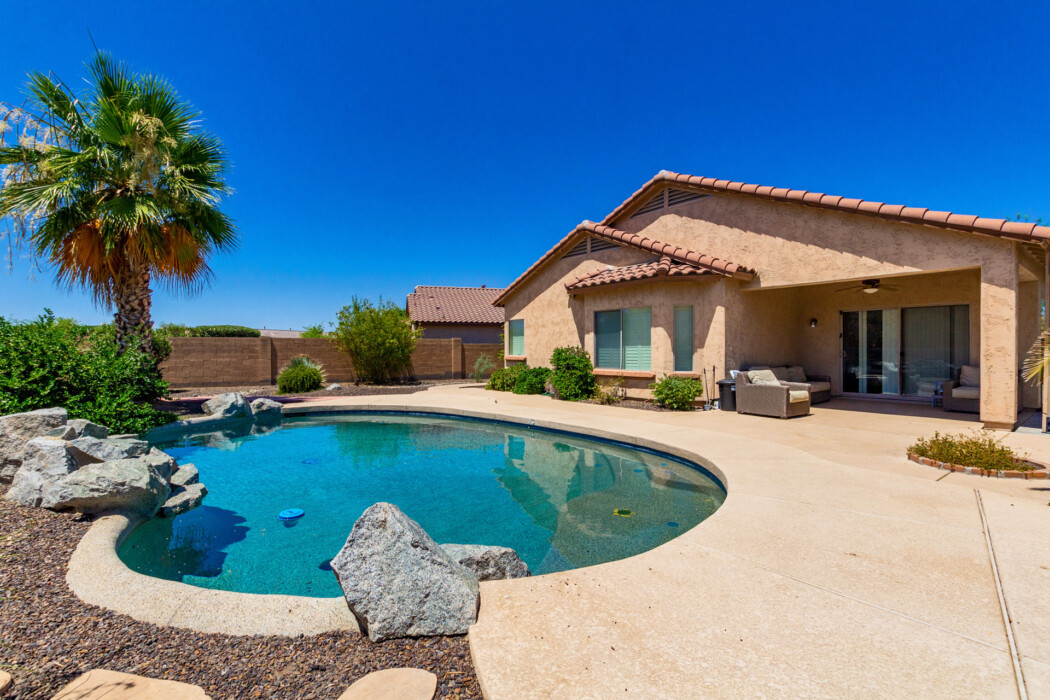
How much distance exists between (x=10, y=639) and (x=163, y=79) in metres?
12.8

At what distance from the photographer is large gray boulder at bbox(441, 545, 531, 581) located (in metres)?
3.46

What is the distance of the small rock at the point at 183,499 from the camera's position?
5.87 meters

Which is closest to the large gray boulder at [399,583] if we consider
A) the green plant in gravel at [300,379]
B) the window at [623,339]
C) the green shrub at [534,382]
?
the window at [623,339]

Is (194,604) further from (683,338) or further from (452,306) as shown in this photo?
(452,306)

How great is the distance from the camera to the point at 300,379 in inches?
699

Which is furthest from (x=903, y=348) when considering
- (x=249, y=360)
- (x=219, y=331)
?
(x=219, y=331)

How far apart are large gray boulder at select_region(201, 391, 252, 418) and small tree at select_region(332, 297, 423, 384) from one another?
6750 mm

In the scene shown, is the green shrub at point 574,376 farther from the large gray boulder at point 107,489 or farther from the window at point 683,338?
the large gray boulder at point 107,489

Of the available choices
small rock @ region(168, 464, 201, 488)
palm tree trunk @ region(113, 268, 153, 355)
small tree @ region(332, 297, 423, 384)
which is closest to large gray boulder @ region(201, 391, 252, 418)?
palm tree trunk @ region(113, 268, 153, 355)

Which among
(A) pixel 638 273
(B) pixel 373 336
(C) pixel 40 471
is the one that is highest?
(A) pixel 638 273

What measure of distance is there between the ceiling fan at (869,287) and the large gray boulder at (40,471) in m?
15.3

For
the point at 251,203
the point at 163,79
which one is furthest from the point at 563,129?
the point at 251,203

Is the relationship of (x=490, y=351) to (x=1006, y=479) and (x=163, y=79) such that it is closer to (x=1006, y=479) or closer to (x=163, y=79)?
(x=163, y=79)

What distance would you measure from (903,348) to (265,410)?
17283 millimetres
